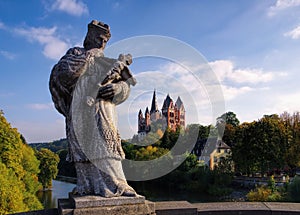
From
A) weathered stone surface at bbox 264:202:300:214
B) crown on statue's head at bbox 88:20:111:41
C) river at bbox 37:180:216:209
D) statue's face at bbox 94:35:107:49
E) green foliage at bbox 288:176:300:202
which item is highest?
crown on statue's head at bbox 88:20:111:41

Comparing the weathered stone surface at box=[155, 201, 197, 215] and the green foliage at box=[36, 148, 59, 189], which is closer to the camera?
the weathered stone surface at box=[155, 201, 197, 215]

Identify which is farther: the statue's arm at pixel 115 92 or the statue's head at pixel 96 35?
the statue's head at pixel 96 35

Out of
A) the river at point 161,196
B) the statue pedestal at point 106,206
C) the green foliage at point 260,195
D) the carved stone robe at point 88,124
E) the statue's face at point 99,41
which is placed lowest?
the river at point 161,196

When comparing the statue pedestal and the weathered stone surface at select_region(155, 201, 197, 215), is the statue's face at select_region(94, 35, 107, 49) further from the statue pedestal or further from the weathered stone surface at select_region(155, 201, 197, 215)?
the weathered stone surface at select_region(155, 201, 197, 215)

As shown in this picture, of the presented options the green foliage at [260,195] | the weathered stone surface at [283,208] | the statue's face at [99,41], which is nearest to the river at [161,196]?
the green foliage at [260,195]

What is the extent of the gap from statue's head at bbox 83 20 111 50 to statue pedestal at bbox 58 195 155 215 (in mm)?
2352

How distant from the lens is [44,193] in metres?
49.7

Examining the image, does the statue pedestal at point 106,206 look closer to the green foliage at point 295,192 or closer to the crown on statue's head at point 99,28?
the crown on statue's head at point 99,28

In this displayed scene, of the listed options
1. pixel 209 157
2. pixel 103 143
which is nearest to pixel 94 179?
pixel 103 143

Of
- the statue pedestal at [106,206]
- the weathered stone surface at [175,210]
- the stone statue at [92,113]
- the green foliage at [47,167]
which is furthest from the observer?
the green foliage at [47,167]

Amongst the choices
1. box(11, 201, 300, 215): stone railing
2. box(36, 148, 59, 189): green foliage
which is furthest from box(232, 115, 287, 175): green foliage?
box(11, 201, 300, 215): stone railing

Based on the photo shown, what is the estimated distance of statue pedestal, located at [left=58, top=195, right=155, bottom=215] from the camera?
3.91 m

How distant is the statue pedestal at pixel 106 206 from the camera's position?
3.91m

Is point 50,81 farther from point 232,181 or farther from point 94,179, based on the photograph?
point 232,181
